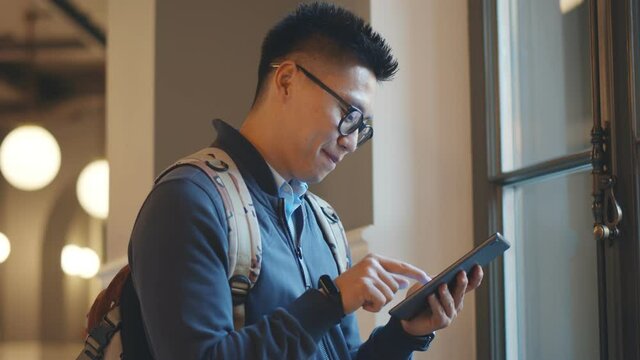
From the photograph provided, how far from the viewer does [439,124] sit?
2168mm

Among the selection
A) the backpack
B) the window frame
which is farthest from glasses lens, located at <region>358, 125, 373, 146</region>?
the window frame

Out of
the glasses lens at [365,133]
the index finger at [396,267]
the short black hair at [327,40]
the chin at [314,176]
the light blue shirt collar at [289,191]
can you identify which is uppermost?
the short black hair at [327,40]

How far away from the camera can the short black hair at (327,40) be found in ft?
4.87

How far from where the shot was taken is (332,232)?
1562 millimetres

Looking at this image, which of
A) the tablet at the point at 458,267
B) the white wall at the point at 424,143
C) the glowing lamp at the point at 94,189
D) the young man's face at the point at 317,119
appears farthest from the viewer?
the glowing lamp at the point at 94,189

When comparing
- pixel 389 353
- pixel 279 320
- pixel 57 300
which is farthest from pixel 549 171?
pixel 57 300

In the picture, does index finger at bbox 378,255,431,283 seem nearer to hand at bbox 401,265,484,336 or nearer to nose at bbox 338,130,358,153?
hand at bbox 401,265,484,336

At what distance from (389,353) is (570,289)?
17.9 inches

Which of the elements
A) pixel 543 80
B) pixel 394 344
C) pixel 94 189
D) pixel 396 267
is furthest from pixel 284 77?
pixel 94 189

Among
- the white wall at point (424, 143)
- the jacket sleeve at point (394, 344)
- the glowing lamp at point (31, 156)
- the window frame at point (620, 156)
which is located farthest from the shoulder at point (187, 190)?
the glowing lamp at point (31, 156)

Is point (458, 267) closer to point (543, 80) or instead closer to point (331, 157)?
point (331, 157)

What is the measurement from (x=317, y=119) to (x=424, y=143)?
0.79 m

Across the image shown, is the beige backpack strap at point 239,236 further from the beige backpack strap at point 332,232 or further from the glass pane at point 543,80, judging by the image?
the glass pane at point 543,80

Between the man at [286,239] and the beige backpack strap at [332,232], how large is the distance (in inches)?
0.6
